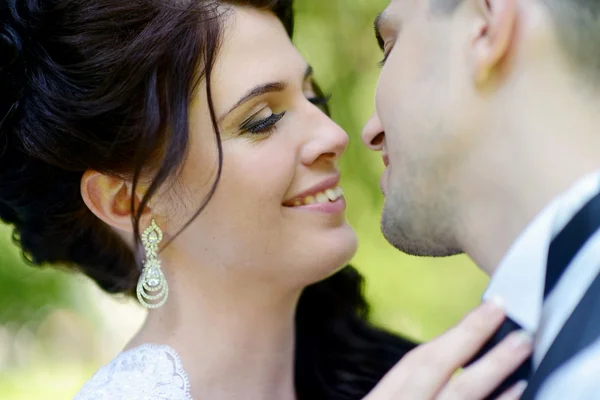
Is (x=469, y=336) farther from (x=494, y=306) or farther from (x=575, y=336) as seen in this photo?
(x=575, y=336)

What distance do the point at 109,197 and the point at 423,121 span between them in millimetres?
813

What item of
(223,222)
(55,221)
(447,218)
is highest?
(447,218)

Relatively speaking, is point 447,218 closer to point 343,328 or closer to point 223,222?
point 223,222

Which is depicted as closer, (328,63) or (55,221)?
(55,221)

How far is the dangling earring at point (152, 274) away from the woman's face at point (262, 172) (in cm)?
6

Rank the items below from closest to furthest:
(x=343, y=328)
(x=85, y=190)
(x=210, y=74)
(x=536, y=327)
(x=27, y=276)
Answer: (x=536, y=327), (x=210, y=74), (x=85, y=190), (x=343, y=328), (x=27, y=276)

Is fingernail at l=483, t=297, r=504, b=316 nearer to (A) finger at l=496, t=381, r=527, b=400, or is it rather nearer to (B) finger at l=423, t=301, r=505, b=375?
(B) finger at l=423, t=301, r=505, b=375

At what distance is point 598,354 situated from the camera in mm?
902

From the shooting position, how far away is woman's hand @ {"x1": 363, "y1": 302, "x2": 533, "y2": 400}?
1.06 metres

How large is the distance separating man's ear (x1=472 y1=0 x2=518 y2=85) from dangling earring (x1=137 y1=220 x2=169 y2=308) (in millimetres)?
881

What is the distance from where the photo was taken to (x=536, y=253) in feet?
3.34

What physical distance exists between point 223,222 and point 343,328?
70cm

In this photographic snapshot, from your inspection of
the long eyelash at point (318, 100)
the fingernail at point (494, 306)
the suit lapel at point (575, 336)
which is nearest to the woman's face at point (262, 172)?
the long eyelash at point (318, 100)

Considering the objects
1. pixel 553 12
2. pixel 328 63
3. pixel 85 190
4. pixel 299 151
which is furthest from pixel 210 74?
pixel 328 63
